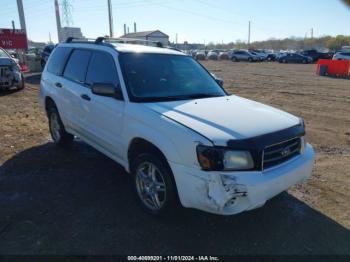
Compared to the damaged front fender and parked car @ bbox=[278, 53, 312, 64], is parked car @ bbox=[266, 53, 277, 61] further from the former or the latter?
the damaged front fender

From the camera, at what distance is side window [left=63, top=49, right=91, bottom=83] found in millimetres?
4777

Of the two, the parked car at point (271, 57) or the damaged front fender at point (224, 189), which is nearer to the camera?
the damaged front fender at point (224, 189)

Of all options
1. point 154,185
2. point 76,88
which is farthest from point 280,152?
point 76,88

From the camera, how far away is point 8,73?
39.0 ft

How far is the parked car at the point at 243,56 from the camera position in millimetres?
45281

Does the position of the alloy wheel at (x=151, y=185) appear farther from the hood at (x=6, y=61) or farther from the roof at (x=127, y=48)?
the hood at (x=6, y=61)

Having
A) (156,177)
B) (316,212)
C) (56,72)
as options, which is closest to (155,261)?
(156,177)

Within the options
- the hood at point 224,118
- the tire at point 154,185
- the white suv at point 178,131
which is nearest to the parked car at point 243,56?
the white suv at point 178,131

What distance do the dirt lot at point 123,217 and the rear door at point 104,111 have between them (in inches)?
25.1

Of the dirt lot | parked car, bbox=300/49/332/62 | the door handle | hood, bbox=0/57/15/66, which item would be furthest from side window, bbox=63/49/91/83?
parked car, bbox=300/49/332/62

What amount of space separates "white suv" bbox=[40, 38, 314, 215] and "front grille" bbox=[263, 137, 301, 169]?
0.03ft

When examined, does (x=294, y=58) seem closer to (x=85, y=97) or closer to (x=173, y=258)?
(x=85, y=97)

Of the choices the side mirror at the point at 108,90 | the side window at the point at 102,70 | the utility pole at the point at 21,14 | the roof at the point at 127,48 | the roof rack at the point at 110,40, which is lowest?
the side mirror at the point at 108,90

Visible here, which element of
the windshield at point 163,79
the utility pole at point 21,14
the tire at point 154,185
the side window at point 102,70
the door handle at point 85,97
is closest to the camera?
the tire at point 154,185
